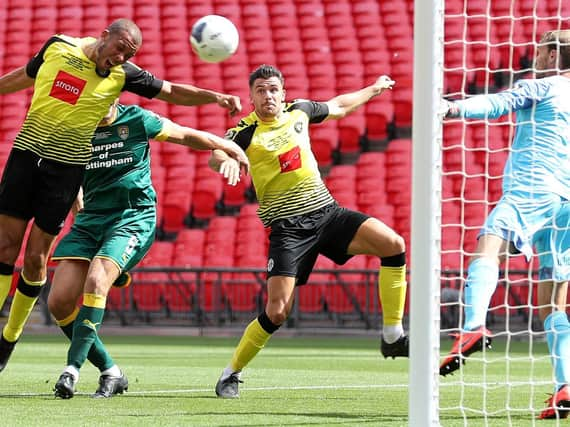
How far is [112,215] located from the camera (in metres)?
7.20

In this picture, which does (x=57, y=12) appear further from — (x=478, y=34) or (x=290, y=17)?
(x=478, y=34)

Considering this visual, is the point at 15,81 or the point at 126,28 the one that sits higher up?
the point at 126,28

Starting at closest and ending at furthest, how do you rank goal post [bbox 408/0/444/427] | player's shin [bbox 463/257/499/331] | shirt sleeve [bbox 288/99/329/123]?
goal post [bbox 408/0/444/427], player's shin [bbox 463/257/499/331], shirt sleeve [bbox 288/99/329/123]

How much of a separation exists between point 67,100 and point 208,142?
100cm

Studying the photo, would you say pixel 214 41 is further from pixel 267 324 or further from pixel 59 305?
pixel 59 305

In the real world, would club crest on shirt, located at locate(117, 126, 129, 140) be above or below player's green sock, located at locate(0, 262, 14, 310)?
above

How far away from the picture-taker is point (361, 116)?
61.1 feet

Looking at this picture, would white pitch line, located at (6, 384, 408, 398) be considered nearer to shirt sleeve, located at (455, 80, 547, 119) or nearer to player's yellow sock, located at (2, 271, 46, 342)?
player's yellow sock, located at (2, 271, 46, 342)

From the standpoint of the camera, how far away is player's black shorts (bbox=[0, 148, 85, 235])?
269 inches

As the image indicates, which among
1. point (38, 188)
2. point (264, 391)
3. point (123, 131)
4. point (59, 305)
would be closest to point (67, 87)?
point (123, 131)

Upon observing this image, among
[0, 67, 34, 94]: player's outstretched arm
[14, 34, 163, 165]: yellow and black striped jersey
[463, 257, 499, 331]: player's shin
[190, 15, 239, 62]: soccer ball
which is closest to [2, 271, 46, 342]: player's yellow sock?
[14, 34, 163, 165]: yellow and black striped jersey

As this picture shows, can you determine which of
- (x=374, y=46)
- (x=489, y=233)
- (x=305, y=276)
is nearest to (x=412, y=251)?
(x=489, y=233)

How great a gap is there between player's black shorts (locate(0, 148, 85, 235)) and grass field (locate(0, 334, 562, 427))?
116 cm

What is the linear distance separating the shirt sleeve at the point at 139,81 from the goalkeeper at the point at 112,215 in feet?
0.60
